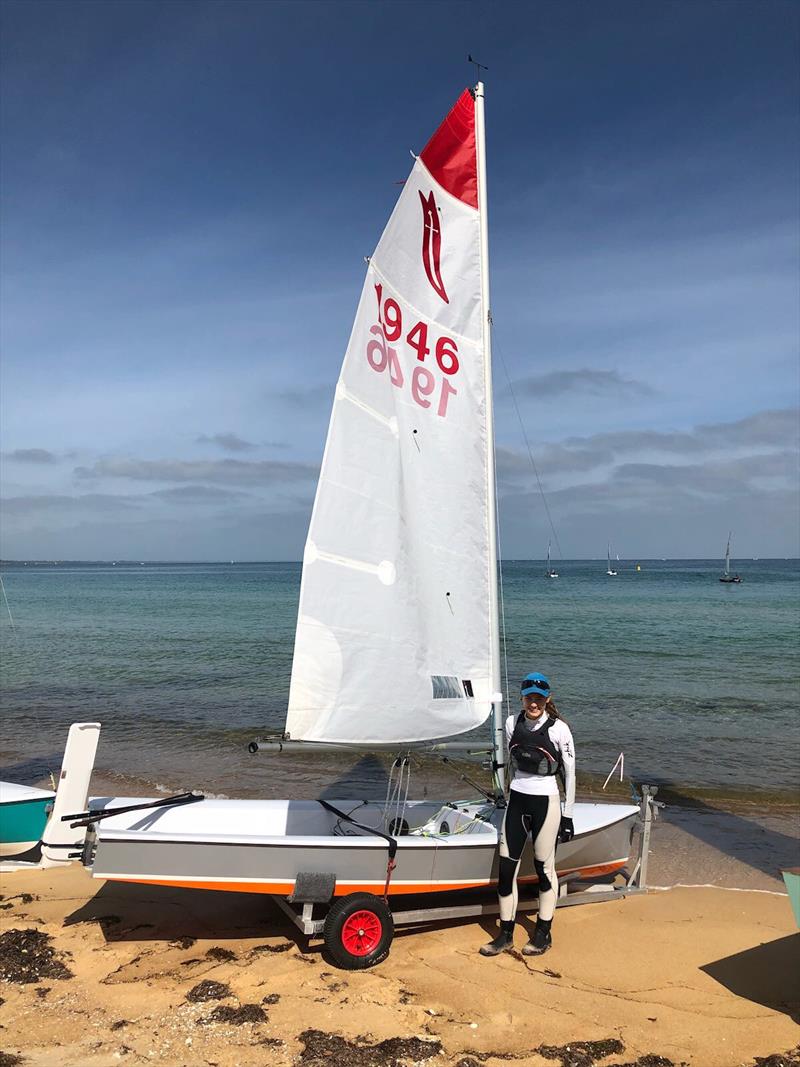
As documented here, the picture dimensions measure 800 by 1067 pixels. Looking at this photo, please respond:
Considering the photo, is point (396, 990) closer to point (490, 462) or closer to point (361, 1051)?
point (361, 1051)

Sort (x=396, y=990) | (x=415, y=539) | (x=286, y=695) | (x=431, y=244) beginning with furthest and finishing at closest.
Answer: (x=286, y=695), (x=431, y=244), (x=415, y=539), (x=396, y=990)

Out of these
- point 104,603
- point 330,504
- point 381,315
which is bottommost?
point 104,603

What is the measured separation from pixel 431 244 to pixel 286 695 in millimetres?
11922

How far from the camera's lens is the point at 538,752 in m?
4.66

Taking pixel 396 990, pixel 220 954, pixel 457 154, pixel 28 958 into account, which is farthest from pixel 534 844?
pixel 457 154

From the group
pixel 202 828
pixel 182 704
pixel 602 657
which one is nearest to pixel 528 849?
pixel 202 828

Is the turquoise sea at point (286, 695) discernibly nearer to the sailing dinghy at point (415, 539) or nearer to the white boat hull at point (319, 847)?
the white boat hull at point (319, 847)

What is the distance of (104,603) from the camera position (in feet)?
148

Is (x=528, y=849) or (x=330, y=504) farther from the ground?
(x=330, y=504)

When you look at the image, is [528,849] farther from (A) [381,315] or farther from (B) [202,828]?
(A) [381,315]

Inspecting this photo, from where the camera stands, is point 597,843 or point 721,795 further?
point 721,795

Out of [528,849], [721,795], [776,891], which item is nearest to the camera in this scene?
[528,849]

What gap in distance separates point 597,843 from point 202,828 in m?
2.86

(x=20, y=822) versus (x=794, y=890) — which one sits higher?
(x=794, y=890)
